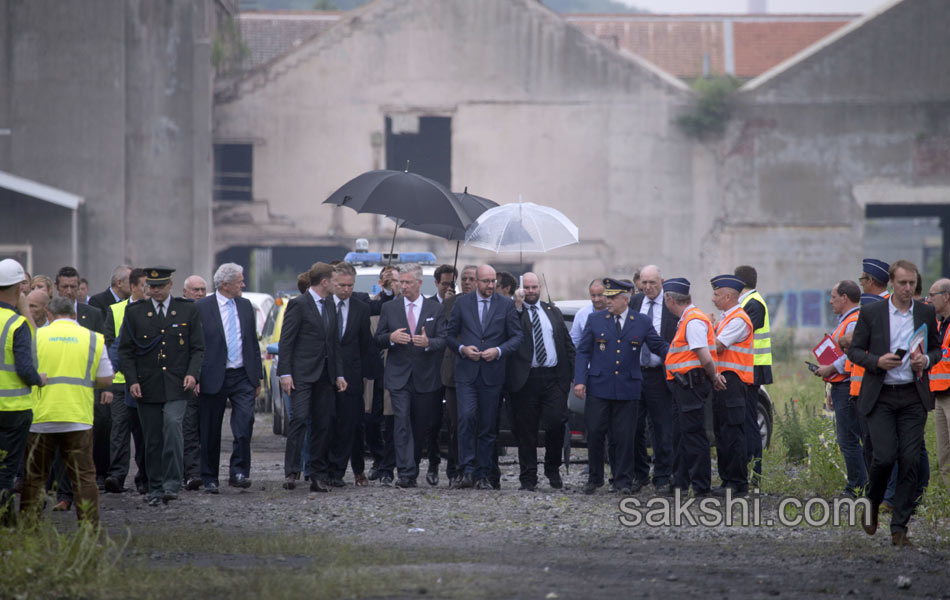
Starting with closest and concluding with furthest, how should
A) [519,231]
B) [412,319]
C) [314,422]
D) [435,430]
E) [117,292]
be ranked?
1. [314,422]
2. [412,319]
3. [435,430]
4. [117,292]
5. [519,231]

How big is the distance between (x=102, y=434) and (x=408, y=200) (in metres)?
3.74

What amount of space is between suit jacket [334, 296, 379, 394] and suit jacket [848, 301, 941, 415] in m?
4.74

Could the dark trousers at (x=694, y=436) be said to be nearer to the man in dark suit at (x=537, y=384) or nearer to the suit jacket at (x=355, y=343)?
the man in dark suit at (x=537, y=384)

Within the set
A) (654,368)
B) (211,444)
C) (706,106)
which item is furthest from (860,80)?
(211,444)

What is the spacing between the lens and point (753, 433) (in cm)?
1097

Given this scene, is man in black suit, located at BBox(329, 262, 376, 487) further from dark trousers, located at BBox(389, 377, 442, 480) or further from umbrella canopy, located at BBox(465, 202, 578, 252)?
umbrella canopy, located at BBox(465, 202, 578, 252)

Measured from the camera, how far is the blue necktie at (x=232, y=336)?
11.2 m

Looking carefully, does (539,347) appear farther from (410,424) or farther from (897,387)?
(897,387)

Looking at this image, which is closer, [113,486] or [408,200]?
[113,486]

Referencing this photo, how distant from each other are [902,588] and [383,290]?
662cm

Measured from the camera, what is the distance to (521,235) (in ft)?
39.3

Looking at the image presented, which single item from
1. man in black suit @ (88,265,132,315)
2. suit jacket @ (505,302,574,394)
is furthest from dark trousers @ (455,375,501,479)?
man in black suit @ (88,265,132,315)

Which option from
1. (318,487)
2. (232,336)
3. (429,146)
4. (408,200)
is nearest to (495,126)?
(429,146)

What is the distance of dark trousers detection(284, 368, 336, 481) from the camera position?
11.0 m
